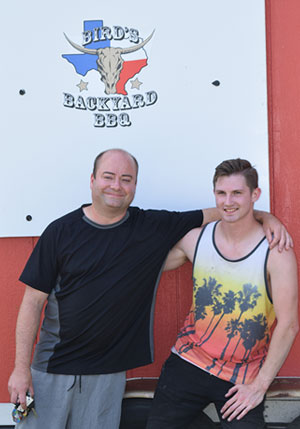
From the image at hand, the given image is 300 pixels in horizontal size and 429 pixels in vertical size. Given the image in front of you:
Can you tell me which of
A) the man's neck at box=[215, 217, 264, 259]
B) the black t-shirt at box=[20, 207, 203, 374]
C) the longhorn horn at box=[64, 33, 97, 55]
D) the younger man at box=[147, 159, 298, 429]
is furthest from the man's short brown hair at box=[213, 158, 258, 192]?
the longhorn horn at box=[64, 33, 97, 55]

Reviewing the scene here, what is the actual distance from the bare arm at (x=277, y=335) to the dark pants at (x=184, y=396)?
8 cm

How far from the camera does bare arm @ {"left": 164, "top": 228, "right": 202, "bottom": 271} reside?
7.15 feet

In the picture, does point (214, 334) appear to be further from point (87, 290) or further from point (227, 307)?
point (87, 290)

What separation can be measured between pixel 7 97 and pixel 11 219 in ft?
2.06

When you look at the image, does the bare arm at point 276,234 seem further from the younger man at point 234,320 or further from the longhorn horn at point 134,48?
the longhorn horn at point 134,48

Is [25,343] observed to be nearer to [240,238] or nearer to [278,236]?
[240,238]

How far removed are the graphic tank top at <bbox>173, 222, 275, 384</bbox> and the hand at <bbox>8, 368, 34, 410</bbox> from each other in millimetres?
683

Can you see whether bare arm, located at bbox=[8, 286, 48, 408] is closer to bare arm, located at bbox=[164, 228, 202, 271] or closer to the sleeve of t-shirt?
the sleeve of t-shirt

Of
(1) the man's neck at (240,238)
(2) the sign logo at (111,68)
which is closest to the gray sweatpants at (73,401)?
(1) the man's neck at (240,238)

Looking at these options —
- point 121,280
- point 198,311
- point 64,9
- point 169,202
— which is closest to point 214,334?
point 198,311

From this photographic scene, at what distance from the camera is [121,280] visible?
2.10m

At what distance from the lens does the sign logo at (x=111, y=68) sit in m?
2.37

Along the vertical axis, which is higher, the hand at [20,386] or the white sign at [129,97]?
the white sign at [129,97]

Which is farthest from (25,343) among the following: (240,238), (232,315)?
(240,238)
